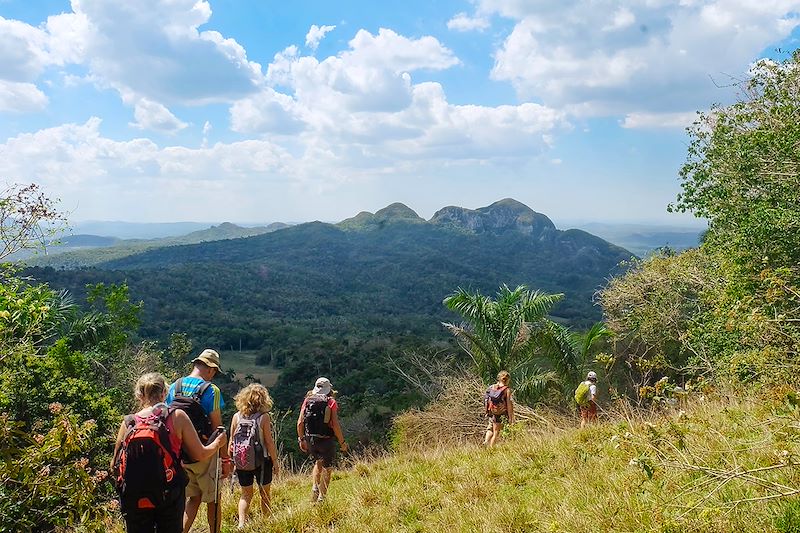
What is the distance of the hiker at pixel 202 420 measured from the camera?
144 inches

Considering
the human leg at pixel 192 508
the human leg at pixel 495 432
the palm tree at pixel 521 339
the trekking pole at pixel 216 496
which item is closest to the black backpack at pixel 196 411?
the trekking pole at pixel 216 496

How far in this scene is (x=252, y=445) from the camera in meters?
4.31

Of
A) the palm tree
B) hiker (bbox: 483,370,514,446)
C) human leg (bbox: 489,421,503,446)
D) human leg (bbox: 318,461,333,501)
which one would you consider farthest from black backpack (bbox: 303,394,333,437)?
the palm tree

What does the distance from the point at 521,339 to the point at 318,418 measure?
697 cm

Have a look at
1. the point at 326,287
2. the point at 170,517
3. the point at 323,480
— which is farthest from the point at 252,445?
the point at 326,287

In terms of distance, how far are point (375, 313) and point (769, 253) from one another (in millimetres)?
86301

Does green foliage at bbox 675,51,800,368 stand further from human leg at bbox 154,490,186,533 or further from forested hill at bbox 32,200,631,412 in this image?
human leg at bbox 154,490,186,533

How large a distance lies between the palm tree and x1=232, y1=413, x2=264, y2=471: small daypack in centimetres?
640

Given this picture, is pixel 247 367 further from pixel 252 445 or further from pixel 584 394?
pixel 252 445

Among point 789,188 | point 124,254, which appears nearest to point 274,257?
point 124,254

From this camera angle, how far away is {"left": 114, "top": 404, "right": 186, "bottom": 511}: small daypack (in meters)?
2.87

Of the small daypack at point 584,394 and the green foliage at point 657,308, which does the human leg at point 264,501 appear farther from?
the green foliage at point 657,308

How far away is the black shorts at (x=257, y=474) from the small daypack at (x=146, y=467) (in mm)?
1419

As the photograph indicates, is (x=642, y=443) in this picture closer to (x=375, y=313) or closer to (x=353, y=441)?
(x=353, y=441)
